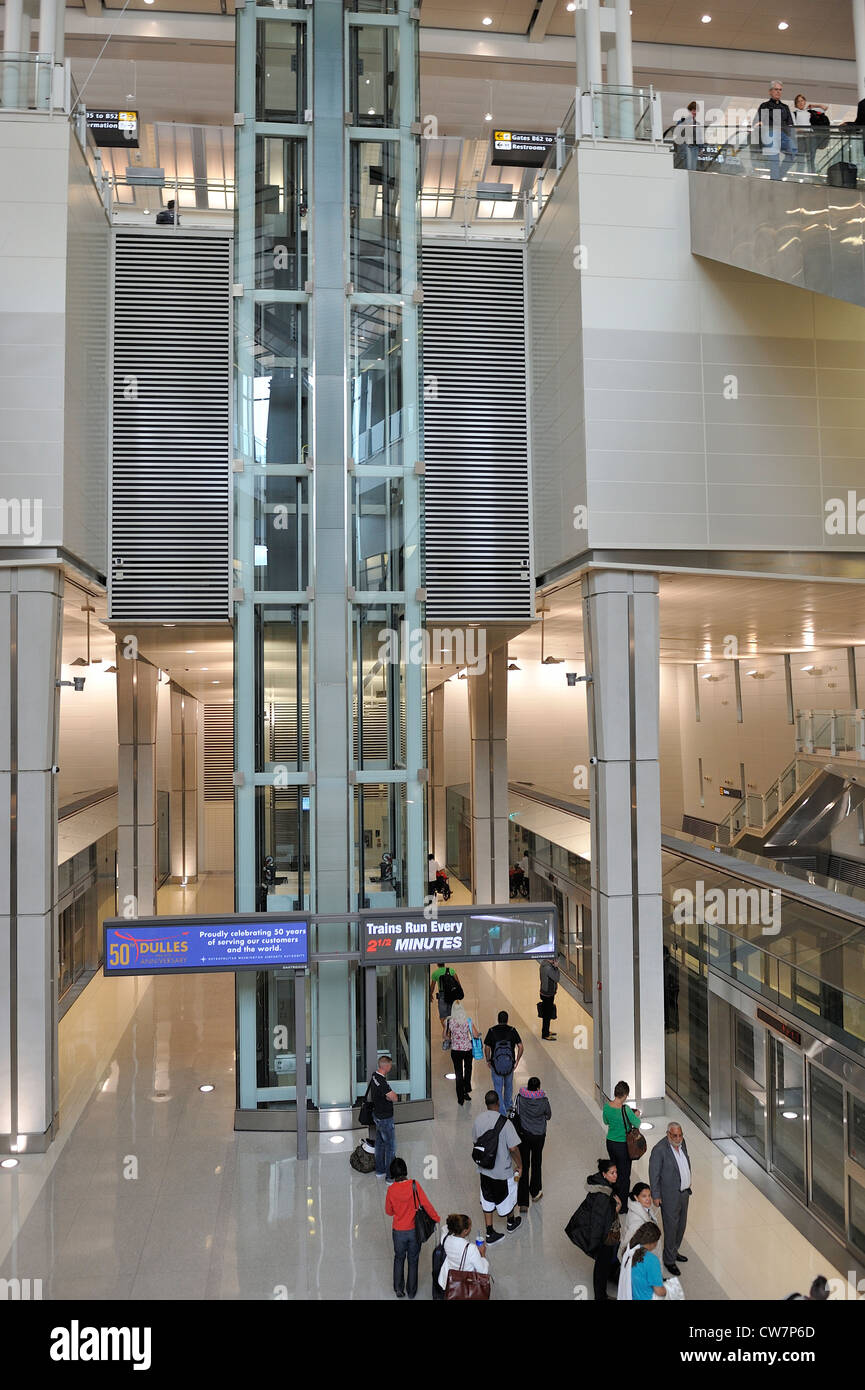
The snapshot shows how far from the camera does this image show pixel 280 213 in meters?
11.5

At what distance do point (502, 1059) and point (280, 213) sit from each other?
10103 mm

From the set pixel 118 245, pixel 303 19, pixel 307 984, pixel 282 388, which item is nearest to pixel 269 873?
pixel 307 984

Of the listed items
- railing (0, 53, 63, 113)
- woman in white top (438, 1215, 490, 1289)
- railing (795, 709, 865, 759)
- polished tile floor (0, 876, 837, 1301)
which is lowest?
polished tile floor (0, 876, 837, 1301)

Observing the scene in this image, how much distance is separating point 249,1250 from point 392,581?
7189mm

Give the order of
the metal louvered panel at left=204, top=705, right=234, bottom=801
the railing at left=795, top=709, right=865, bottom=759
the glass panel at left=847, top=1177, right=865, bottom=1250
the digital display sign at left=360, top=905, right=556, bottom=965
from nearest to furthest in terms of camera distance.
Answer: the glass panel at left=847, top=1177, right=865, bottom=1250, the digital display sign at left=360, top=905, right=556, bottom=965, the railing at left=795, top=709, right=865, bottom=759, the metal louvered panel at left=204, top=705, right=234, bottom=801

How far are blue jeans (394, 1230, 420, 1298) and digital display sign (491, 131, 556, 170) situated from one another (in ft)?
43.2

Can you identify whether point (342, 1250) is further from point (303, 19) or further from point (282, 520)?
point (303, 19)

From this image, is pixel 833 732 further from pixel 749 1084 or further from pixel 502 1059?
pixel 502 1059

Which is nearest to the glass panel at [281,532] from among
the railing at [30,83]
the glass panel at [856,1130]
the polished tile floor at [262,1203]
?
the railing at [30,83]

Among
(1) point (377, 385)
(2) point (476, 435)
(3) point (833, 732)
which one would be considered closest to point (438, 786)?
(3) point (833, 732)

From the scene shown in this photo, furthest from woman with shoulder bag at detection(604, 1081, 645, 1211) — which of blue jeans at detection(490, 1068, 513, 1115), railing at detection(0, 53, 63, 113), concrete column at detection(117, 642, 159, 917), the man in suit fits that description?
concrete column at detection(117, 642, 159, 917)

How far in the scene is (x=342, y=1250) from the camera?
8.31m

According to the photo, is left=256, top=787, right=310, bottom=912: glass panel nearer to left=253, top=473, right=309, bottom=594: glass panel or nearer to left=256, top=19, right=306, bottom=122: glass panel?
left=253, top=473, right=309, bottom=594: glass panel

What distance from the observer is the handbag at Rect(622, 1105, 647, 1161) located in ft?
27.3
